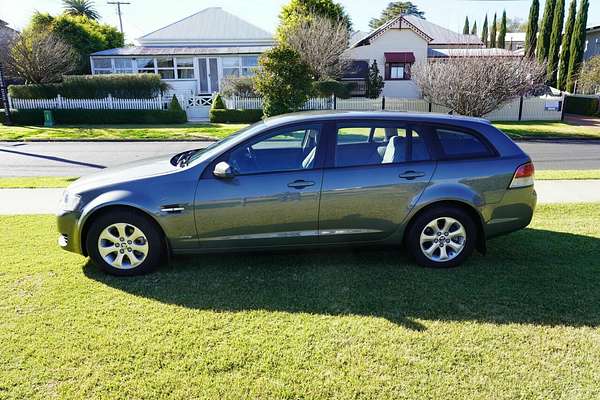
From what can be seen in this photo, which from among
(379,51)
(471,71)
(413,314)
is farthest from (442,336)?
(379,51)

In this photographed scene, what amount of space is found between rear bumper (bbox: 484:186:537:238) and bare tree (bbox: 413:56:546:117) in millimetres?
15191

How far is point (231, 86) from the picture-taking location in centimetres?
2366

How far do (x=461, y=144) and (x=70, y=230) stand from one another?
3.89 m

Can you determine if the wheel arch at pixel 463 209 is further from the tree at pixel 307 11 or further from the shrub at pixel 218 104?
the tree at pixel 307 11

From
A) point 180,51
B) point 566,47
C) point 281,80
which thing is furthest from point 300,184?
point 566,47

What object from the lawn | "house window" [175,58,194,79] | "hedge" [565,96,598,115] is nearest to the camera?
the lawn

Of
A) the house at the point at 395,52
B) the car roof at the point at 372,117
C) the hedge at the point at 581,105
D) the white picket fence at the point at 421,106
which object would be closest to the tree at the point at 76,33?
the white picket fence at the point at 421,106

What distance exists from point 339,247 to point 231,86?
20.5 meters

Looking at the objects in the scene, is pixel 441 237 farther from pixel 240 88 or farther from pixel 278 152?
pixel 240 88

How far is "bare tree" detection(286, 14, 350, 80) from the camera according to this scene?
25.1 meters

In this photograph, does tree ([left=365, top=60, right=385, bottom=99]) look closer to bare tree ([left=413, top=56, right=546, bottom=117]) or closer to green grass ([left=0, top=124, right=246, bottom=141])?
bare tree ([left=413, top=56, right=546, bottom=117])

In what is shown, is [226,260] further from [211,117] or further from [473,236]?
[211,117]

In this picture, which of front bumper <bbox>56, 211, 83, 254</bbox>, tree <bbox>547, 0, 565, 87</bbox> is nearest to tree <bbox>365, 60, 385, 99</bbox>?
tree <bbox>547, 0, 565, 87</bbox>

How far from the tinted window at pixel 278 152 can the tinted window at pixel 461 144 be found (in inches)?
50.1
